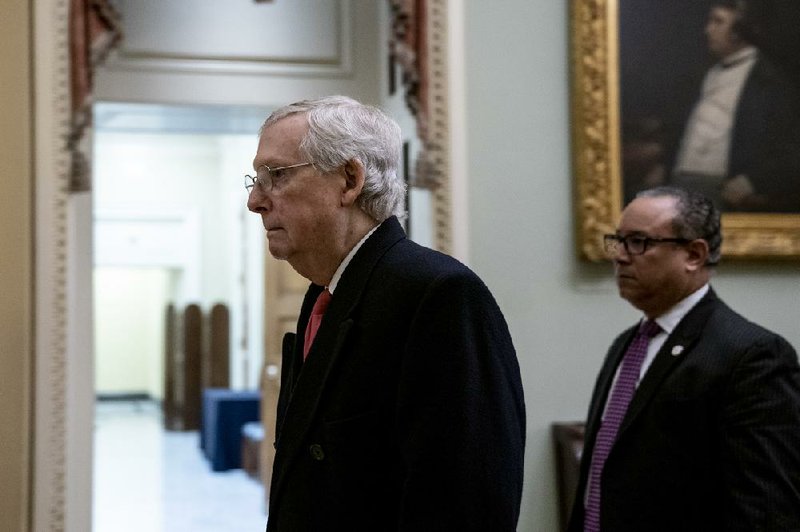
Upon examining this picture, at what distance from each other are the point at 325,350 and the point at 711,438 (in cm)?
128

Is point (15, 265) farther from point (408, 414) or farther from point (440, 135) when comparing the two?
point (408, 414)

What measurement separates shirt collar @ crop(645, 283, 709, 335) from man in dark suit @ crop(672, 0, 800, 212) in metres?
1.93

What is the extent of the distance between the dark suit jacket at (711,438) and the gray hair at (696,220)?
0.24m

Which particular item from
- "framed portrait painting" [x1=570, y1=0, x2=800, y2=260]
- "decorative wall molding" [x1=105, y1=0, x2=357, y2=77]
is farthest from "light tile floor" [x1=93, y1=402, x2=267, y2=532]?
"framed portrait painting" [x1=570, y1=0, x2=800, y2=260]

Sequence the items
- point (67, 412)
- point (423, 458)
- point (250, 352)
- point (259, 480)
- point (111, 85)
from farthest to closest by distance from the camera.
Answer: point (250, 352), point (259, 480), point (111, 85), point (67, 412), point (423, 458)

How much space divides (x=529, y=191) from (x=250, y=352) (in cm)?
1003

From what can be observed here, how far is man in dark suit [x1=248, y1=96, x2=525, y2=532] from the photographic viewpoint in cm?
189

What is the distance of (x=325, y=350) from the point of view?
2.06 metres

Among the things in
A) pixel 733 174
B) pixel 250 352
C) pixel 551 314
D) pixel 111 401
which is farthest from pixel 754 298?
pixel 111 401

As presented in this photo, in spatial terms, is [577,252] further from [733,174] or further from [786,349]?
[786,349]

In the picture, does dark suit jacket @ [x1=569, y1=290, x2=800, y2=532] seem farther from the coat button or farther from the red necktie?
the coat button

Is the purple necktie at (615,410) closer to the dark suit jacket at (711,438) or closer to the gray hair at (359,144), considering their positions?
the dark suit jacket at (711,438)

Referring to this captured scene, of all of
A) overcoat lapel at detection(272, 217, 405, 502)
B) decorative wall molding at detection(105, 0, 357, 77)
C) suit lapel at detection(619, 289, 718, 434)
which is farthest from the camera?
decorative wall molding at detection(105, 0, 357, 77)

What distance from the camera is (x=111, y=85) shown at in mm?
5270
